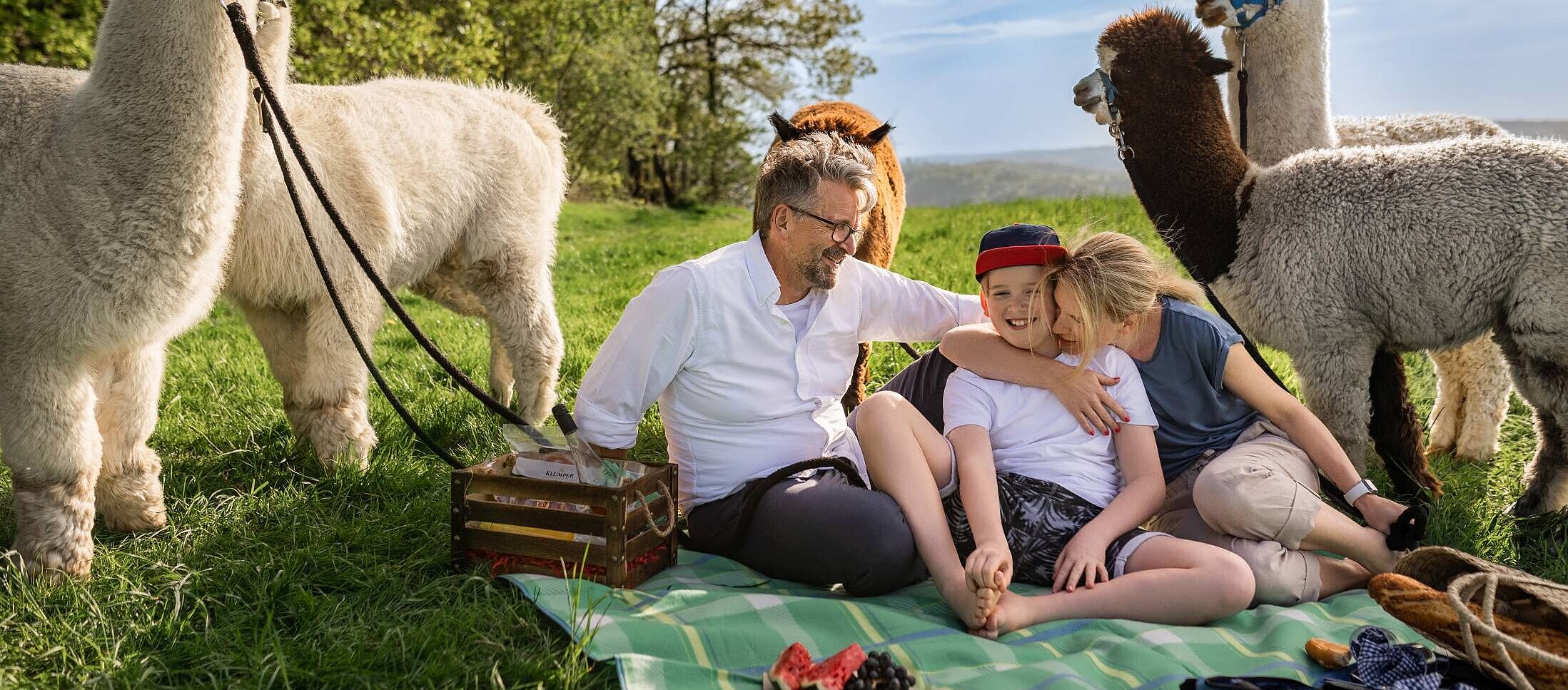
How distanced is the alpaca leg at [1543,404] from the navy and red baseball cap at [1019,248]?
157 cm

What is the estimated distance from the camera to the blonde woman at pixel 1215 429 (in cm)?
291

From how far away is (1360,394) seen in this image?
141 inches

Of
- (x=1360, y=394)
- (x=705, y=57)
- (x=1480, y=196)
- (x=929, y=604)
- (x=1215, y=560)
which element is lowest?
(x=929, y=604)

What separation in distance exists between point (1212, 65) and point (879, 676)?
2841mm

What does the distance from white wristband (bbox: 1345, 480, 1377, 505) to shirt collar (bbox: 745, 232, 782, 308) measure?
1.71m

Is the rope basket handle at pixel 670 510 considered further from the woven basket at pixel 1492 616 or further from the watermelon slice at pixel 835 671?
the woven basket at pixel 1492 616

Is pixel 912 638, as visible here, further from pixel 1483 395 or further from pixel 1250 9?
pixel 1483 395

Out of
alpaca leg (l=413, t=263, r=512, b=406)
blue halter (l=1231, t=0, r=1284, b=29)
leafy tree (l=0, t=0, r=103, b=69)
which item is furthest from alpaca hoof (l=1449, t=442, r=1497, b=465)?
leafy tree (l=0, t=0, r=103, b=69)

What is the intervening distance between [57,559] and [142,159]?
1.14m

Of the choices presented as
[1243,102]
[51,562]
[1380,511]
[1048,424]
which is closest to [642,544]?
[1048,424]

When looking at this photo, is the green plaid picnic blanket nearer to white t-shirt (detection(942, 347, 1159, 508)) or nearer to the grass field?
the grass field

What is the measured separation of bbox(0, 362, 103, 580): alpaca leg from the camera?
2.93 metres

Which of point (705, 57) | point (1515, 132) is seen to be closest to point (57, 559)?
point (1515, 132)

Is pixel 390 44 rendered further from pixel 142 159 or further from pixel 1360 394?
pixel 1360 394
